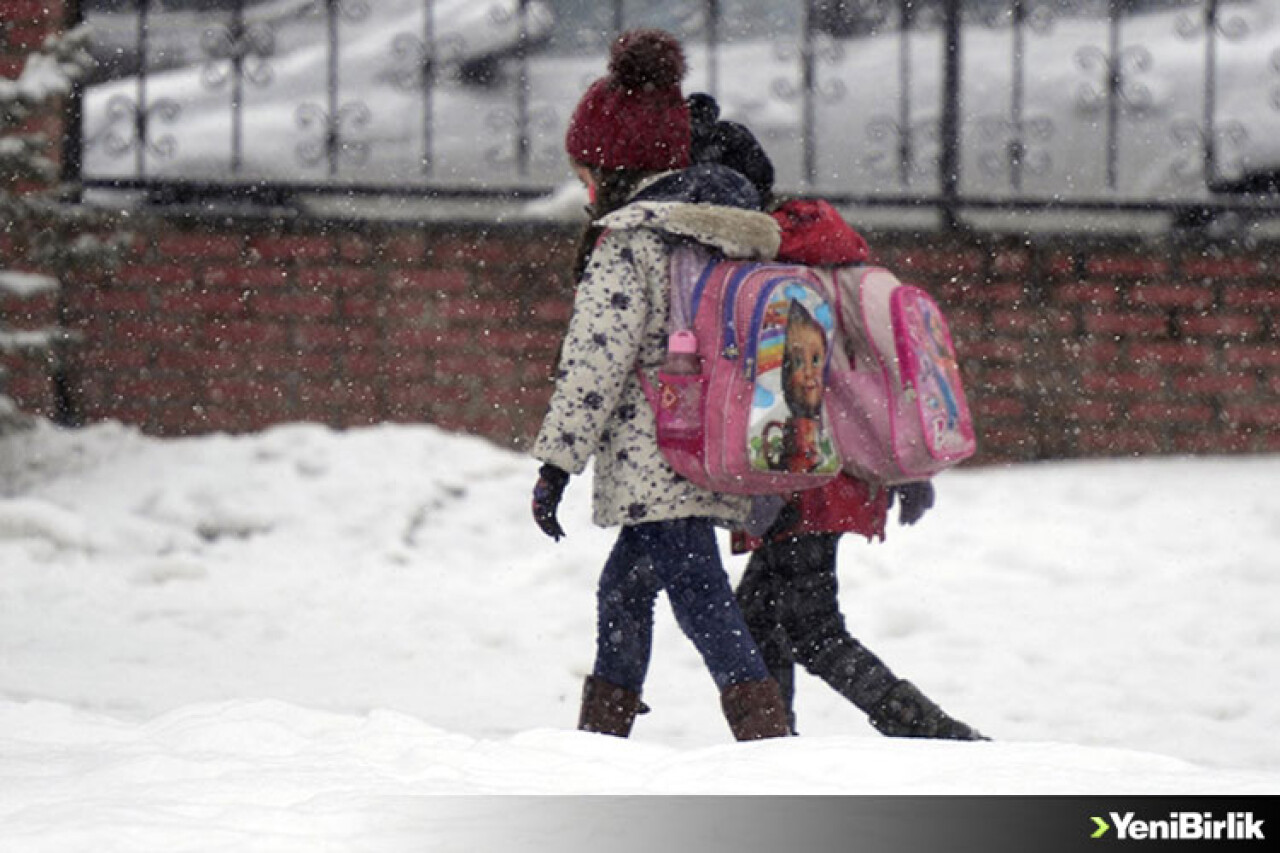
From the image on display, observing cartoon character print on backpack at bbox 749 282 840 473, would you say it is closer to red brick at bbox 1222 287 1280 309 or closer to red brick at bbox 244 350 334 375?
red brick at bbox 244 350 334 375

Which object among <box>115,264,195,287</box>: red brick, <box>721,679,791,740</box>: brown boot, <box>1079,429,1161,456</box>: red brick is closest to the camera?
<box>721,679,791,740</box>: brown boot

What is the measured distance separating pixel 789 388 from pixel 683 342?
Answer: 23 centimetres

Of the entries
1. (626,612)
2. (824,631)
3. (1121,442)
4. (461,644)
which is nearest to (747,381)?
(626,612)

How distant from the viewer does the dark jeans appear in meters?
3.75

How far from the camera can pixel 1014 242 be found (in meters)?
7.09

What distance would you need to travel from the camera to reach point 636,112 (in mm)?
3783

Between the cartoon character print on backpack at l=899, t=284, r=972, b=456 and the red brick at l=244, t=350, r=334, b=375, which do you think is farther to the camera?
the red brick at l=244, t=350, r=334, b=375

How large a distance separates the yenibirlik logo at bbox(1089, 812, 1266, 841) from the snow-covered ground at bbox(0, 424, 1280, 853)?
3.6 inches

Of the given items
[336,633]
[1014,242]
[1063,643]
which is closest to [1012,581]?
[1063,643]

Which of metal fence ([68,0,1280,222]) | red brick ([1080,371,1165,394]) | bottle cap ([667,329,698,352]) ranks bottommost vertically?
red brick ([1080,371,1165,394])

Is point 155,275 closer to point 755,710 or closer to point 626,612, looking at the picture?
point 626,612

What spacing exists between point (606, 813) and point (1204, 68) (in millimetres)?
5343

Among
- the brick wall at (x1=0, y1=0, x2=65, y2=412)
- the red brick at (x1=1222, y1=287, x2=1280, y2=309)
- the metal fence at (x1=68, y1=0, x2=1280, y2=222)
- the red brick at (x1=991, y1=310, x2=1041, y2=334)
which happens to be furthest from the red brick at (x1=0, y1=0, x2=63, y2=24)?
the red brick at (x1=1222, y1=287, x2=1280, y2=309)

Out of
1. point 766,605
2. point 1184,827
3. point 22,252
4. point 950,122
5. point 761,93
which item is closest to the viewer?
point 1184,827
